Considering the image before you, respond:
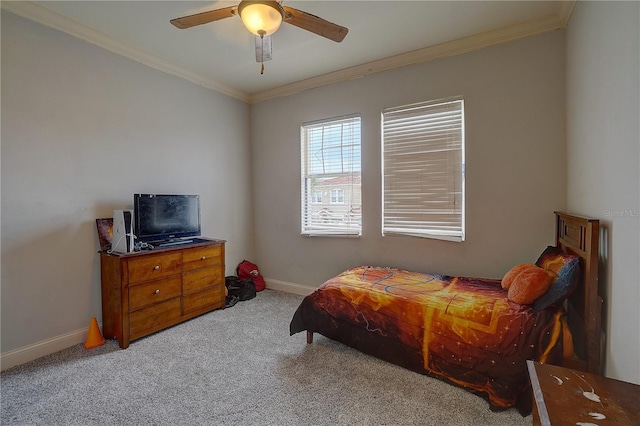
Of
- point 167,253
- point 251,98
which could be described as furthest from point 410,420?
point 251,98

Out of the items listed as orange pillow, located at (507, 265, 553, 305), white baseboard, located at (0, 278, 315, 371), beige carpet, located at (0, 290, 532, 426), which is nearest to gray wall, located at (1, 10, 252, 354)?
white baseboard, located at (0, 278, 315, 371)

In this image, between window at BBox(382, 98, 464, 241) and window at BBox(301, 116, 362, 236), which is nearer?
window at BBox(382, 98, 464, 241)

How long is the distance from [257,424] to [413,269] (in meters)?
2.10

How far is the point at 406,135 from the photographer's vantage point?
304 cm

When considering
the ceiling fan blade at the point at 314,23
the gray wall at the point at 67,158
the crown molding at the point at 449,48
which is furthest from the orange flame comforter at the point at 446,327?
the crown molding at the point at 449,48

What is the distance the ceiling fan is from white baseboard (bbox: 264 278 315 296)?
9.43 feet

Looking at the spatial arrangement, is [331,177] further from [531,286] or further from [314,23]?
[531,286]

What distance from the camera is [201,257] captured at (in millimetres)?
3020

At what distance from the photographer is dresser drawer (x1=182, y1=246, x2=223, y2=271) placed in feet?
9.49

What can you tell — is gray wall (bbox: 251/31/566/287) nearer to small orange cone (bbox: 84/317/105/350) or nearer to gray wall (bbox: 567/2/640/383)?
gray wall (bbox: 567/2/640/383)

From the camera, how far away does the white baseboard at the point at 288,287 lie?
3.76m

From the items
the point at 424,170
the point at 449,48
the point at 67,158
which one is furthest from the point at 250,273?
the point at 449,48

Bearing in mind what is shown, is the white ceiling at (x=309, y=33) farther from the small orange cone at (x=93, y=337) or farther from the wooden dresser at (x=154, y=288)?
the small orange cone at (x=93, y=337)

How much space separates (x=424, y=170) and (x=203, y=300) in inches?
109
